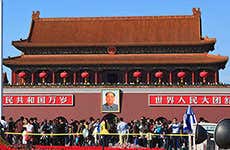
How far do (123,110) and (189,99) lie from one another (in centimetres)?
432

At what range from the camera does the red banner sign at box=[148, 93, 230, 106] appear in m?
33.8

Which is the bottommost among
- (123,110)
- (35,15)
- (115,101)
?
(123,110)

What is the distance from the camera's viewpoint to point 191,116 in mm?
17609

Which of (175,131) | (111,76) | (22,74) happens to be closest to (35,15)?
(22,74)

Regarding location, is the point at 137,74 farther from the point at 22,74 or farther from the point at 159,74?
the point at 22,74

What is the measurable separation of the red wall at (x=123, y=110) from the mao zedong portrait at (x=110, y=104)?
422 millimetres

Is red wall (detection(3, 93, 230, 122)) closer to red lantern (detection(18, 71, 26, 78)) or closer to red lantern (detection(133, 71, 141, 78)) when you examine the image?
red lantern (detection(133, 71, 141, 78))

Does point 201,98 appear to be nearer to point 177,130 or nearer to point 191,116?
point 177,130

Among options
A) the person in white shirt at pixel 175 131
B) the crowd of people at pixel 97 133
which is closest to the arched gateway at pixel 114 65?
the crowd of people at pixel 97 133

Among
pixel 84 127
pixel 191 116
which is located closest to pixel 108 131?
pixel 84 127

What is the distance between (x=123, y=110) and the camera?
34.9 m

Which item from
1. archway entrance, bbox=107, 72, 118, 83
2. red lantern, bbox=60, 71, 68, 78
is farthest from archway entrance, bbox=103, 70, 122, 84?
red lantern, bbox=60, 71, 68, 78

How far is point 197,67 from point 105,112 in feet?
24.3

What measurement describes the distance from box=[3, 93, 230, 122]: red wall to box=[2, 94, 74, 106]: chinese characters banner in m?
0.27
